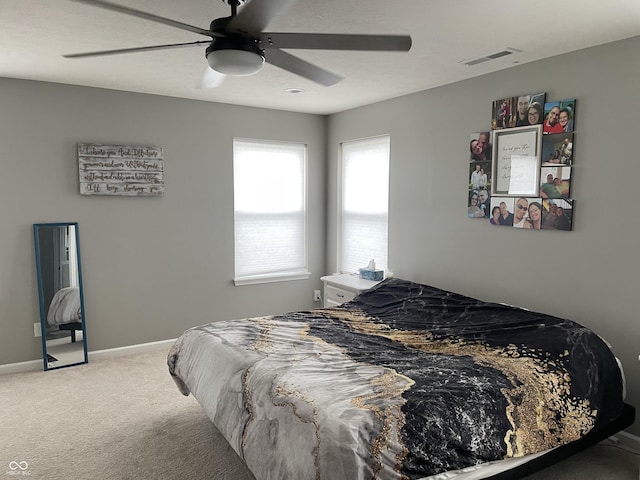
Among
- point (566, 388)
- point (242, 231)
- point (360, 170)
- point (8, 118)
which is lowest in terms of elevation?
point (566, 388)

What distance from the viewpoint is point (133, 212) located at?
441 cm

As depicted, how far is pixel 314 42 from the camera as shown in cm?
199

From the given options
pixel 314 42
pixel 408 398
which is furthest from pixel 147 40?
pixel 408 398

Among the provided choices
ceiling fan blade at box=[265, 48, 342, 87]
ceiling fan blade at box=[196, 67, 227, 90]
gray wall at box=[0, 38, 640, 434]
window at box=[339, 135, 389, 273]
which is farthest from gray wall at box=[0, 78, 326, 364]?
ceiling fan blade at box=[265, 48, 342, 87]

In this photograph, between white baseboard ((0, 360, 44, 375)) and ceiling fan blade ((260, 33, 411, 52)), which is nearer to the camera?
ceiling fan blade ((260, 33, 411, 52))

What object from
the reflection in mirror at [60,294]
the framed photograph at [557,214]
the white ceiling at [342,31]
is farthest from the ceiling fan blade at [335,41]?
the reflection in mirror at [60,294]

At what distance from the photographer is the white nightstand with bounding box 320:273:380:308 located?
174 inches

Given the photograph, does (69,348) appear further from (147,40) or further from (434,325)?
(434,325)

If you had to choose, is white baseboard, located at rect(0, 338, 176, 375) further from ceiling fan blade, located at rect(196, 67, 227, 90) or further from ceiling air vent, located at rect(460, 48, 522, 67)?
ceiling air vent, located at rect(460, 48, 522, 67)

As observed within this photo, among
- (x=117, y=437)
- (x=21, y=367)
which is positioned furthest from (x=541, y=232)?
(x=21, y=367)

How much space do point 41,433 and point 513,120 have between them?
3.72 m

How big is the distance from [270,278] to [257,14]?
3.70 meters

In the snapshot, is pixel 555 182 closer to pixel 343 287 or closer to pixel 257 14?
pixel 343 287

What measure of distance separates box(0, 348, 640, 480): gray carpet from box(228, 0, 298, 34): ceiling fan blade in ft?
7.22
